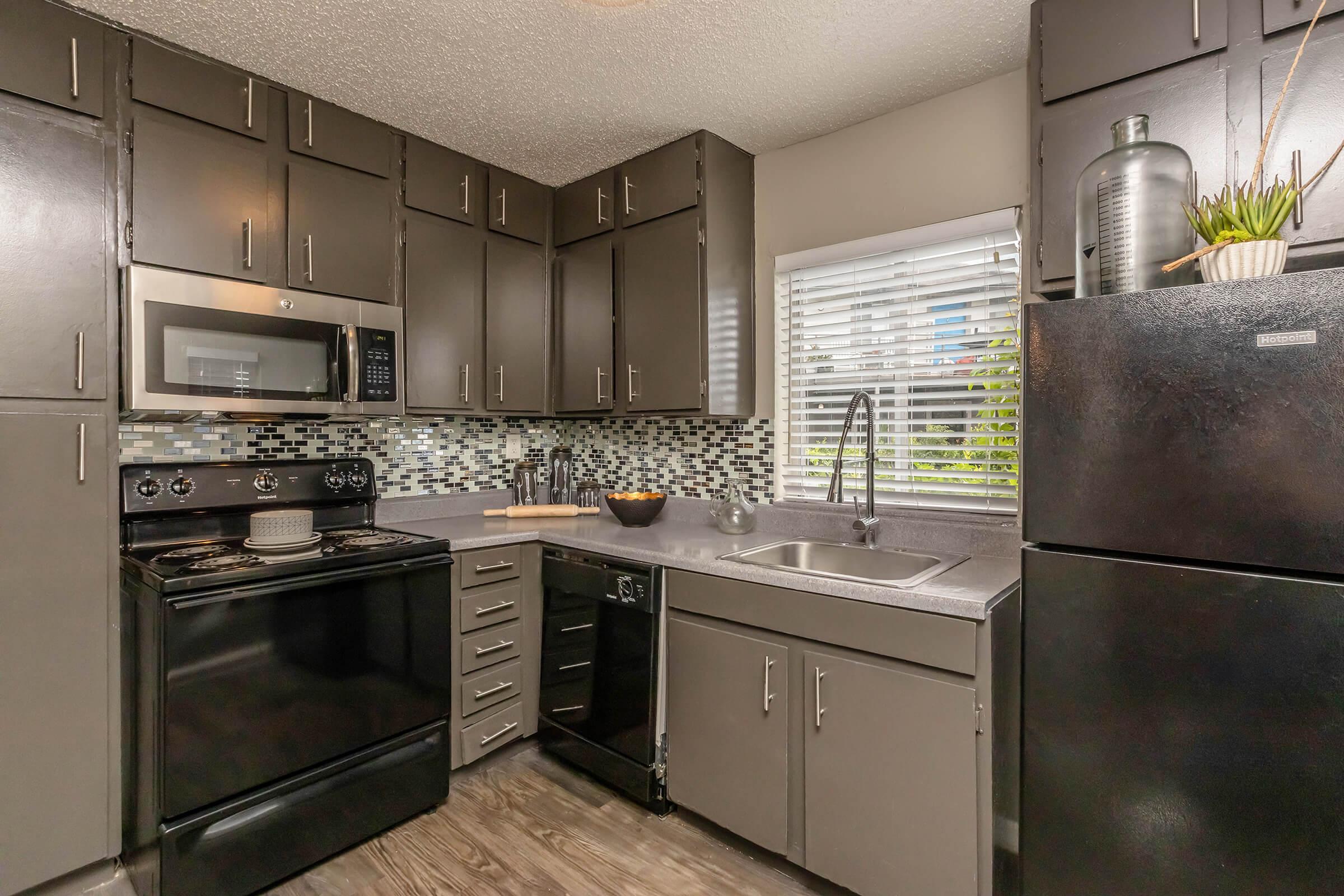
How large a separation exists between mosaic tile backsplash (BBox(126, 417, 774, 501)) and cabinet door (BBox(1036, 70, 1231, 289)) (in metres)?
1.26

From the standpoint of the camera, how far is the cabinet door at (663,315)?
8.28ft

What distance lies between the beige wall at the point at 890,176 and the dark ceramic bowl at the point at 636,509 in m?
0.59

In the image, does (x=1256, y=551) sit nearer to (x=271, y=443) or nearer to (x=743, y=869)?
(x=743, y=869)

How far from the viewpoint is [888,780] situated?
165 cm

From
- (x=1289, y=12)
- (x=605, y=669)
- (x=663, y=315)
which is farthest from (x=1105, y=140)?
(x=605, y=669)

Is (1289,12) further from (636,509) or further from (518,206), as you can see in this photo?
(518,206)

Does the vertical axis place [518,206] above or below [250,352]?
above

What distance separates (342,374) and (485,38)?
1.20 m

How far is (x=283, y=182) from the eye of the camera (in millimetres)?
2180

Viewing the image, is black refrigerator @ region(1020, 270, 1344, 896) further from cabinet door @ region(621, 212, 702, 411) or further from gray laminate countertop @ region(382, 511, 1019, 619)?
cabinet door @ region(621, 212, 702, 411)

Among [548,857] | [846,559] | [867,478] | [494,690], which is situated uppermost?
[867,478]

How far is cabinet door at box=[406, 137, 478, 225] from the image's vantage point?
8.32 ft

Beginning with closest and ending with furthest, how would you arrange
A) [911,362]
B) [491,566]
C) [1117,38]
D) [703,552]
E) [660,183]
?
[1117,38]
[703,552]
[911,362]
[491,566]
[660,183]

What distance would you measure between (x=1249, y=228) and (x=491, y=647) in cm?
246
